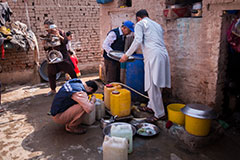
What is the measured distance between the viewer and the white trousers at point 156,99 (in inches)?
155

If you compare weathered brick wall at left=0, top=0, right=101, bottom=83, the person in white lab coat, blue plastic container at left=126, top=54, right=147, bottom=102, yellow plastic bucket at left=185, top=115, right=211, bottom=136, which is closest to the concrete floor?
yellow plastic bucket at left=185, top=115, right=211, bottom=136

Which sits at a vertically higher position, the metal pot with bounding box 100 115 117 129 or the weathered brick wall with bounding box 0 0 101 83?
the weathered brick wall with bounding box 0 0 101 83

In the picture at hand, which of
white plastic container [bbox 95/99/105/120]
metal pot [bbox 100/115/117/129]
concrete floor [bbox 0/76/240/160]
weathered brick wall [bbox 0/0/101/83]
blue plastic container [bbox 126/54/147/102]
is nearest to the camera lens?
concrete floor [bbox 0/76/240/160]

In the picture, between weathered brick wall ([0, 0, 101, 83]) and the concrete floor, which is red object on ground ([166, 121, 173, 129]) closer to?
the concrete floor

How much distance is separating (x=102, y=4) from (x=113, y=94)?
3.80 meters

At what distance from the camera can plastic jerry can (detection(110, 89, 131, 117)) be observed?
400 cm

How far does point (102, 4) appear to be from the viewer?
22.3 ft

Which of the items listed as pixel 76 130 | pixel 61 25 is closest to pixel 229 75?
pixel 76 130

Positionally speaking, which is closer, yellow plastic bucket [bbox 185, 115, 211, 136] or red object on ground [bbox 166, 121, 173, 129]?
yellow plastic bucket [bbox 185, 115, 211, 136]

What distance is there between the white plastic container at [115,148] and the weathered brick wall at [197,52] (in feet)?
6.41

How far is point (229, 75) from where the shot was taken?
397cm

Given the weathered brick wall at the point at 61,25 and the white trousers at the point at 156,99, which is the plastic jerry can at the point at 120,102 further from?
the weathered brick wall at the point at 61,25

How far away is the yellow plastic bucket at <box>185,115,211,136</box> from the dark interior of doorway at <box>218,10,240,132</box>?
86 cm

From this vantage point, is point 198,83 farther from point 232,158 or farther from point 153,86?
point 232,158
